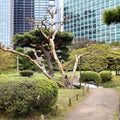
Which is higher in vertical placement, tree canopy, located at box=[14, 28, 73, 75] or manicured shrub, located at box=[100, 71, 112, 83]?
tree canopy, located at box=[14, 28, 73, 75]

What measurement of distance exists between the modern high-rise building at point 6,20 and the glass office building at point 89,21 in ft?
68.2

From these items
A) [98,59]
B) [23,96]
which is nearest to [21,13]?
[98,59]

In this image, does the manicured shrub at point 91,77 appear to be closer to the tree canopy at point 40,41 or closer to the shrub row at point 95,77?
the shrub row at point 95,77

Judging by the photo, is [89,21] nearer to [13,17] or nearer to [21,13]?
[13,17]

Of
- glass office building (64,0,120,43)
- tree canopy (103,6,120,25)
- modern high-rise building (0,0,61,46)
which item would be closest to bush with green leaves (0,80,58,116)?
tree canopy (103,6,120,25)

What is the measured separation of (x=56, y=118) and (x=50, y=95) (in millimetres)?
796

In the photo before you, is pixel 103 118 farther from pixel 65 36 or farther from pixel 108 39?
pixel 108 39

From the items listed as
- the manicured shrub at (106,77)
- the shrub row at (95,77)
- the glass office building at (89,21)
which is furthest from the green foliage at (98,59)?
the glass office building at (89,21)

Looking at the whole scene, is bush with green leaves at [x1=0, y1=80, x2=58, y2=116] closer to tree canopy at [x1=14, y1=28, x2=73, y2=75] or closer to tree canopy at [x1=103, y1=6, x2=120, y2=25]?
tree canopy at [x1=103, y1=6, x2=120, y2=25]

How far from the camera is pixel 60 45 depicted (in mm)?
32062

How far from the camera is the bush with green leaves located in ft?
28.3

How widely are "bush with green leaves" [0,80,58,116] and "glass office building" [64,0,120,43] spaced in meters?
58.1

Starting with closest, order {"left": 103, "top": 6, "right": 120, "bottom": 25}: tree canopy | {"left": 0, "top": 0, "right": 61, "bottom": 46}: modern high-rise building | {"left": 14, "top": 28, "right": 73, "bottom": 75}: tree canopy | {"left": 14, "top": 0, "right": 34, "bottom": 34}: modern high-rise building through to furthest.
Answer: {"left": 103, "top": 6, "right": 120, "bottom": 25}: tree canopy
{"left": 14, "top": 28, "right": 73, "bottom": 75}: tree canopy
{"left": 14, "top": 0, "right": 34, "bottom": 34}: modern high-rise building
{"left": 0, "top": 0, "right": 61, "bottom": 46}: modern high-rise building

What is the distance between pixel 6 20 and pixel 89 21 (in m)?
29.5
